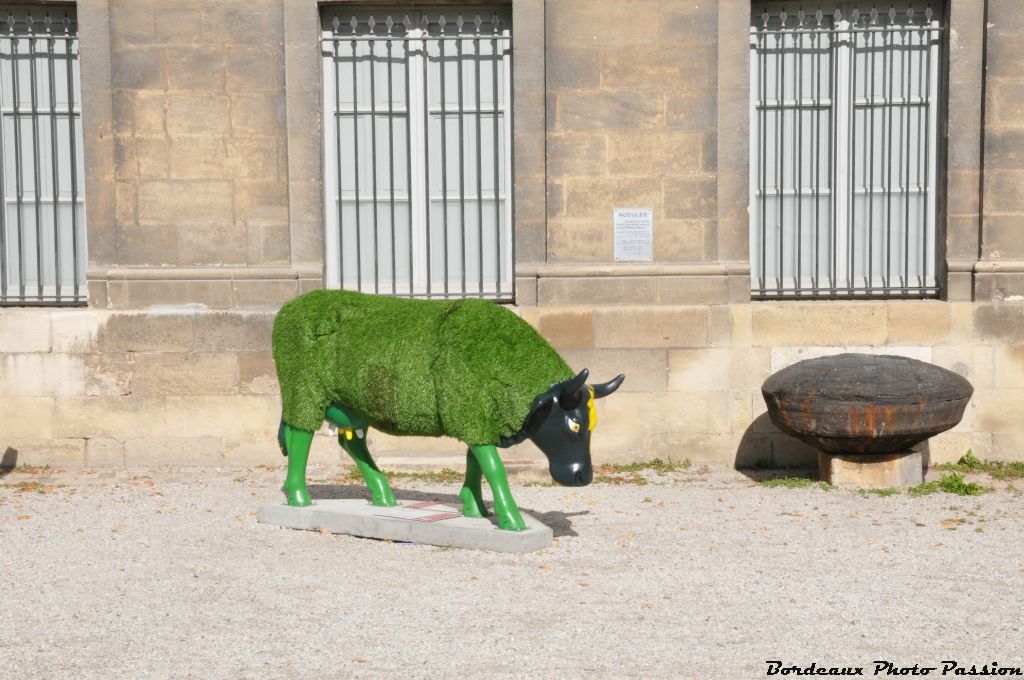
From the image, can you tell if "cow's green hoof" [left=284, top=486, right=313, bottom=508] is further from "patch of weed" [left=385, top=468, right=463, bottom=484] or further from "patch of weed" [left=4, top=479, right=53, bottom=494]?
"patch of weed" [left=4, top=479, right=53, bottom=494]

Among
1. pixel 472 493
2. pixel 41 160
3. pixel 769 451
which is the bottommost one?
pixel 769 451

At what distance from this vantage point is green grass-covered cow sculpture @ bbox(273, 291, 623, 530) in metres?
7.14

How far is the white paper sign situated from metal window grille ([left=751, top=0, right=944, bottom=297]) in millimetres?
964

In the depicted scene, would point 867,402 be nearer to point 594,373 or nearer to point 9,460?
point 594,373

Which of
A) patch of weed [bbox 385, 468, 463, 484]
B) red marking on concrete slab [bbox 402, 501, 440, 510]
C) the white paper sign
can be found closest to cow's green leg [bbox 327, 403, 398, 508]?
red marking on concrete slab [bbox 402, 501, 440, 510]

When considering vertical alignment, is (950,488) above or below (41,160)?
below

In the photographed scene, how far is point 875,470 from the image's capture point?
9.31 meters

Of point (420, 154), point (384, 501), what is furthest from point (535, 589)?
point (420, 154)

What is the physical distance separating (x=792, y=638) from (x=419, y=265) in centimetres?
574

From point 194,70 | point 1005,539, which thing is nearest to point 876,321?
point 1005,539

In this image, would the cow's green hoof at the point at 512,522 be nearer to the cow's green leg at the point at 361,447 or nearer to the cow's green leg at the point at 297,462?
the cow's green leg at the point at 361,447

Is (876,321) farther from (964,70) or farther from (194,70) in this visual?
(194,70)

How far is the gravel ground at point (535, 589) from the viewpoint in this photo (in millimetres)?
5508

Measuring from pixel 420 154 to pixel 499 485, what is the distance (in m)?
4.20
